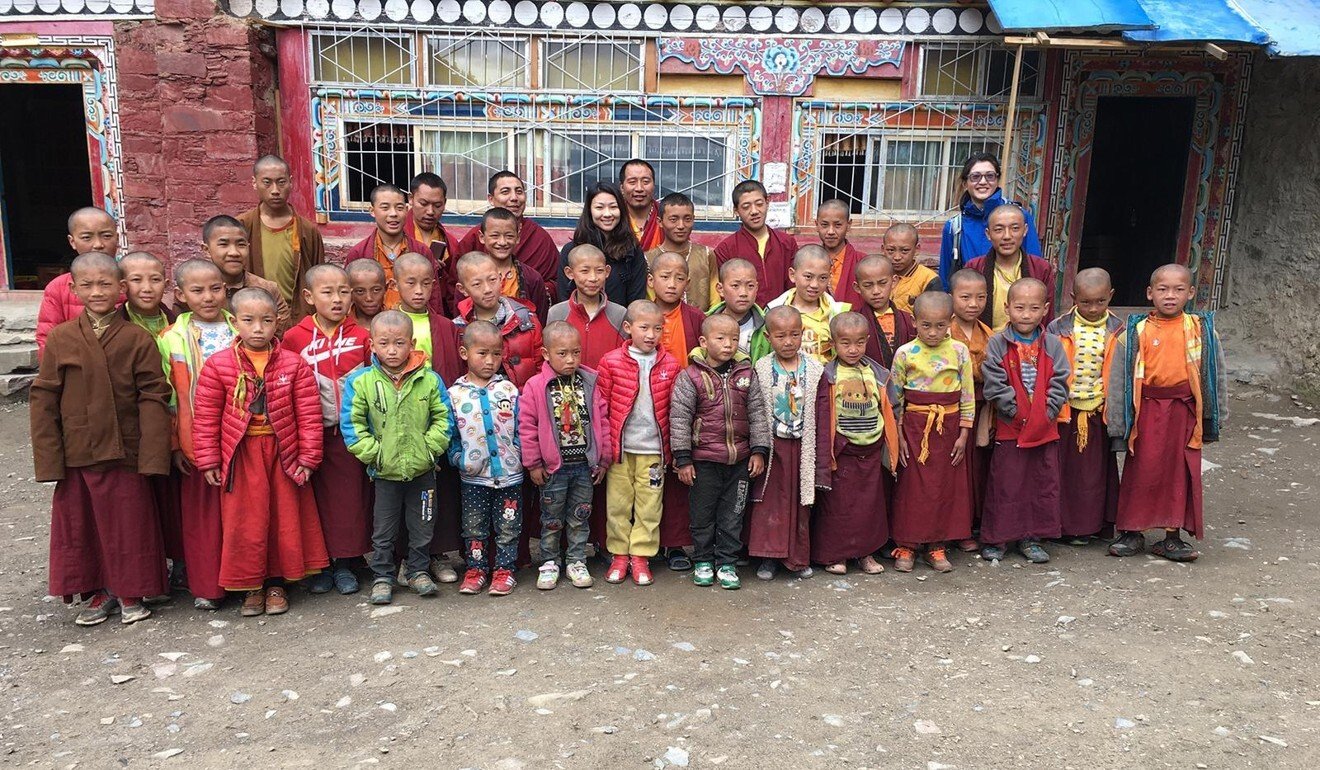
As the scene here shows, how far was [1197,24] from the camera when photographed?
251 inches

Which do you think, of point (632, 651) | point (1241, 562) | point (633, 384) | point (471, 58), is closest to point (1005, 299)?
point (1241, 562)

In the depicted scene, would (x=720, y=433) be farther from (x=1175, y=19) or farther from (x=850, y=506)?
(x=1175, y=19)

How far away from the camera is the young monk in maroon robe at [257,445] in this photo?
366 cm

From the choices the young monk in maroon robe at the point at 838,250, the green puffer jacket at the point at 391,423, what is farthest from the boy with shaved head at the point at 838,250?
the green puffer jacket at the point at 391,423

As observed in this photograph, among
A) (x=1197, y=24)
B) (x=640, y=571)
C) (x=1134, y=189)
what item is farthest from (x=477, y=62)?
(x=1134, y=189)

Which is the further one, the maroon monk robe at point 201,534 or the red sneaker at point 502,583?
the red sneaker at point 502,583

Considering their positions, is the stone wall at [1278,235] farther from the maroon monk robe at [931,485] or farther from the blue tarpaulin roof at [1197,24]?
the maroon monk robe at [931,485]

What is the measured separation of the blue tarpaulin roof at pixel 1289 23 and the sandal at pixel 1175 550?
12.1 ft

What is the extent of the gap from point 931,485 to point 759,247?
60.5 inches

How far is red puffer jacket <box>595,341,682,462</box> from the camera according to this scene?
3998 millimetres

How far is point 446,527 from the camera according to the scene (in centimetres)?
411

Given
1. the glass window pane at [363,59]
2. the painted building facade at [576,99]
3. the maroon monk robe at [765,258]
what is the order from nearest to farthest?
the maroon monk robe at [765,258]
the painted building facade at [576,99]
the glass window pane at [363,59]

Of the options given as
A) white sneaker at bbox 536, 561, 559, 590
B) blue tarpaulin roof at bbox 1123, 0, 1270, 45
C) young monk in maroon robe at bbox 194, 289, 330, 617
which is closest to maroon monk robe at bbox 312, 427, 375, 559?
young monk in maroon robe at bbox 194, 289, 330, 617

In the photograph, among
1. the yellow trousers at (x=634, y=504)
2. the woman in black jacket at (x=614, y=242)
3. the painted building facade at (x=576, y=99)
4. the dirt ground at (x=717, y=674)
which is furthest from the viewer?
the painted building facade at (x=576, y=99)
